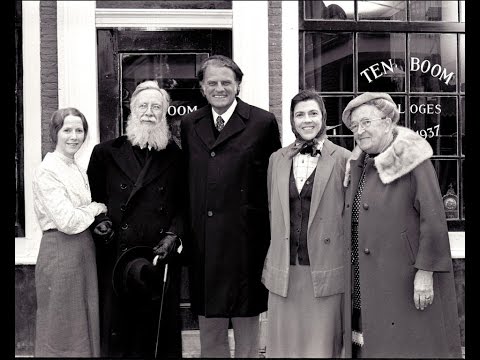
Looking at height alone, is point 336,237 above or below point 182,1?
below

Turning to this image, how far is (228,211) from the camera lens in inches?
159

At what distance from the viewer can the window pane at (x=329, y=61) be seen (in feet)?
20.1

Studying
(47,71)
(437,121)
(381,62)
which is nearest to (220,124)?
(47,71)

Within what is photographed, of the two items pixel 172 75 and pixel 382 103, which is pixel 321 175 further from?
pixel 172 75

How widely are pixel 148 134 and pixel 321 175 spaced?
1.21 m

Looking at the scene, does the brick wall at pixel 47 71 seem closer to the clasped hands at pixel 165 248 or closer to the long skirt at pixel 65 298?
the long skirt at pixel 65 298

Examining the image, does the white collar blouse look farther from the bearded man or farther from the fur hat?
the fur hat

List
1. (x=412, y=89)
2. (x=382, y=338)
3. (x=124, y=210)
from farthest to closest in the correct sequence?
(x=412, y=89) → (x=124, y=210) → (x=382, y=338)

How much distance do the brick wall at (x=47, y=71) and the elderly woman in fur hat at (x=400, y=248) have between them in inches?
133

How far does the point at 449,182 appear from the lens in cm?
627

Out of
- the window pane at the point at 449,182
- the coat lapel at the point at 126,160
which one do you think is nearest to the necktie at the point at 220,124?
the coat lapel at the point at 126,160

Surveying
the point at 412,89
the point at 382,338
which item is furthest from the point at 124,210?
the point at 412,89

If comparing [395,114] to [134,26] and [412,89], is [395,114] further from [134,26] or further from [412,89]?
[134,26]
